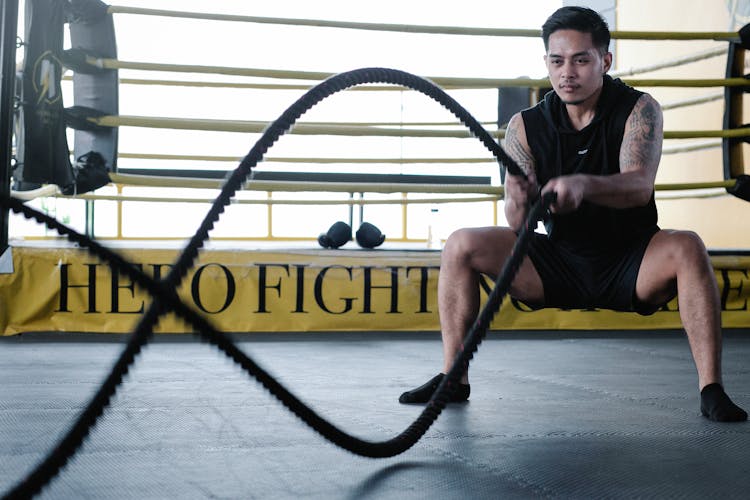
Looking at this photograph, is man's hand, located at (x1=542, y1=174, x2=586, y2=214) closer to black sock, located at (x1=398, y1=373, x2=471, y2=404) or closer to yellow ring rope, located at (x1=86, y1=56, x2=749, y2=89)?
black sock, located at (x1=398, y1=373, x2=471, y2=404)

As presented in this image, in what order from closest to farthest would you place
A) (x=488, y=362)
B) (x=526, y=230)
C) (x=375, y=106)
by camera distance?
(x=526, y=230) < (x=488, y=362) < (x=375, y=106)

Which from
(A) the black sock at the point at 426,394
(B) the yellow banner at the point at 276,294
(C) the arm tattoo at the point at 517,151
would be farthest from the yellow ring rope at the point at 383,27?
(A) the black sock at the point at 426,394

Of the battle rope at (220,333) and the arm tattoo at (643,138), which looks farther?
the arm tattoo at (643,138)

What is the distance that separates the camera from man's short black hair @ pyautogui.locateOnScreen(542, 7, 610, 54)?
2090 mm

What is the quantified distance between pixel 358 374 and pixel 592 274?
82 cm

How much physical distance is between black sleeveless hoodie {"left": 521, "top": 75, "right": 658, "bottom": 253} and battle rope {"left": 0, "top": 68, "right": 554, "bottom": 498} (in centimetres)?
45

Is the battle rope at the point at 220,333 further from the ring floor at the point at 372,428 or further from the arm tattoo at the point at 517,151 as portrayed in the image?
the arm tattoo at the point at 517,151

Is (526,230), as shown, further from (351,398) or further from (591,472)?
(351,398)

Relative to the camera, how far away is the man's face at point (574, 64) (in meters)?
2.08

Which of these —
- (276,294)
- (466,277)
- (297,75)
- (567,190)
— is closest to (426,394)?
(466,277)

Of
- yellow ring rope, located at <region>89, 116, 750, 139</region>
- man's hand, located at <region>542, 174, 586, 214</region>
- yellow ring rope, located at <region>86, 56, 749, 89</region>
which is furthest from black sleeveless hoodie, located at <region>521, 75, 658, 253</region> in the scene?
yellow ring rope, located at <region>86, 56, 749, 89</region>

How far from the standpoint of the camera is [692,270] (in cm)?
202

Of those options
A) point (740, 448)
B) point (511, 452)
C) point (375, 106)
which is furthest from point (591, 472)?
point (375, 106)

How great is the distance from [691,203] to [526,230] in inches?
172
